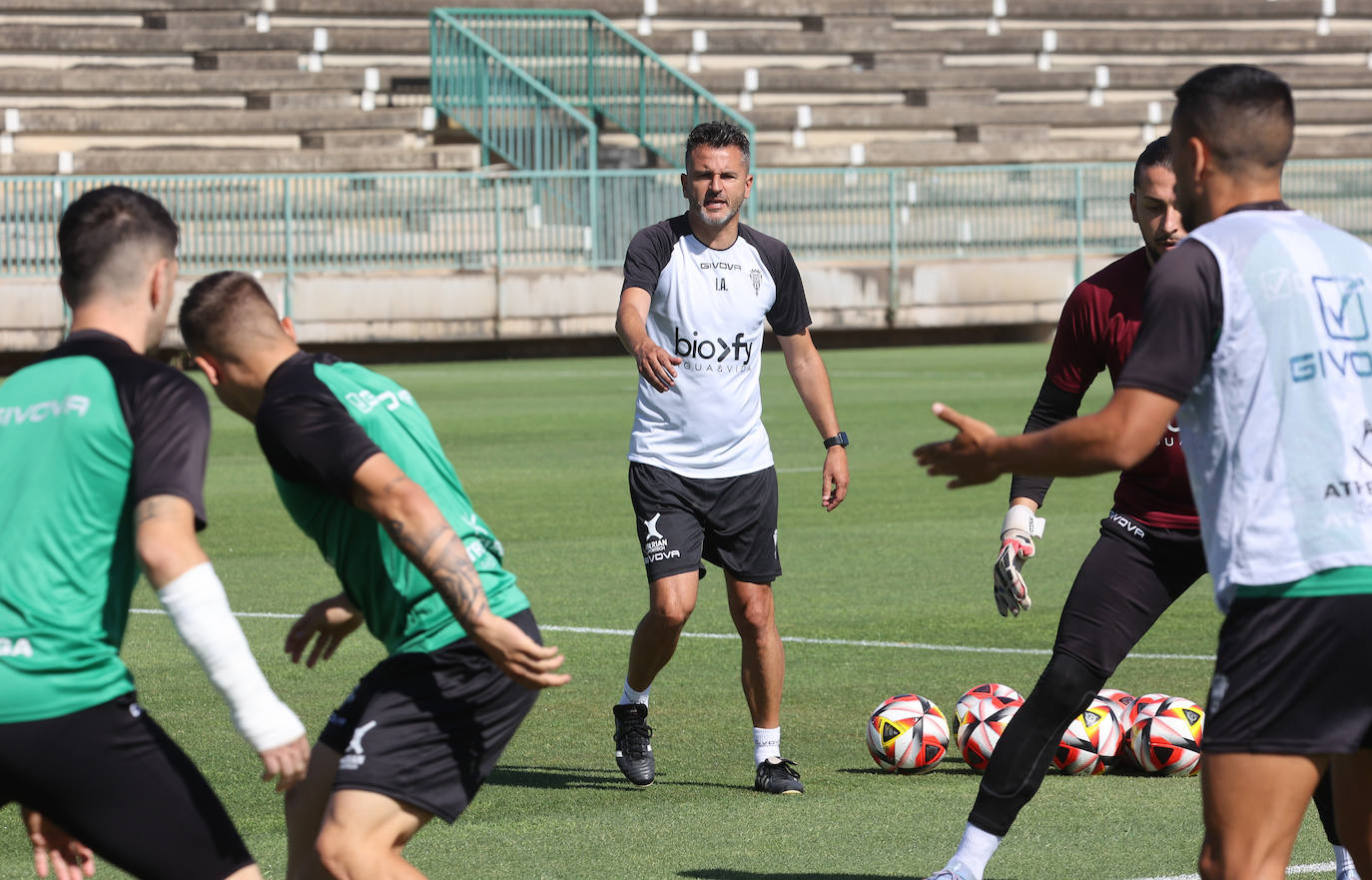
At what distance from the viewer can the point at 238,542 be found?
12.9 m

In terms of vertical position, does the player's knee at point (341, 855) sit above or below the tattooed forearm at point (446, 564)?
below

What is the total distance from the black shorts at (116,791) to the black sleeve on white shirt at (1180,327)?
1.99 metres

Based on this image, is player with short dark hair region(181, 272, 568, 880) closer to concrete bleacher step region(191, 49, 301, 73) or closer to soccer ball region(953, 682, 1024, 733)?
soccer ball region(953, 682, 1024, 733)

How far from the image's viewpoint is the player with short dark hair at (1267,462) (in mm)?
3711

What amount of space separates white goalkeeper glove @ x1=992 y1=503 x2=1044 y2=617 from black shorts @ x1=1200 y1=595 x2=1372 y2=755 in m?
1.92

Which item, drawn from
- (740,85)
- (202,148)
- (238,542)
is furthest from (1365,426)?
(740,85)

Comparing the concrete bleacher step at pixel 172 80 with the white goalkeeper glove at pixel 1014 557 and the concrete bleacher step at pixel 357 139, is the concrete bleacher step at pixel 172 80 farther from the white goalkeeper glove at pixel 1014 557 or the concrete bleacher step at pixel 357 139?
the white goalkeeper glove at pixel 1014 557

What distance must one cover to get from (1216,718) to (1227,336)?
75 cm

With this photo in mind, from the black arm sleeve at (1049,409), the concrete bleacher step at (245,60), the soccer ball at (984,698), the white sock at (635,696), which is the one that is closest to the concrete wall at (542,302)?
the concrete bleacher step at (245,60)

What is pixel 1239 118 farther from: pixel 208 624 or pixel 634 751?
pixel 634 751

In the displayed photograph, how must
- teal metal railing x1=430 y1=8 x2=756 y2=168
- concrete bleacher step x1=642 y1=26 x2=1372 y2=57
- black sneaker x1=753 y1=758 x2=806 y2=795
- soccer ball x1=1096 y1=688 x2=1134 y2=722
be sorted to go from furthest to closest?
1. concrete bleacher step x1=642 y1=26 x2=1372 y2=57
2. teal metal railing x1=430 y1=8 x2=756 y2=168
3. soccer ball x1=1096 y1=688 x2=1134 y2=722
4. black sneaker x1=753 y1=758 x2=806 y2=795

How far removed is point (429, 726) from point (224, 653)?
0.64 meters

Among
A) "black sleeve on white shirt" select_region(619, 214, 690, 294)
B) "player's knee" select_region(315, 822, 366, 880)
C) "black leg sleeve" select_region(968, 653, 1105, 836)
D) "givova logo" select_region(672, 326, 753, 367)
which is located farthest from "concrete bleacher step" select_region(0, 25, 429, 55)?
"player's knee" select_region(315, 822, 366, 880)

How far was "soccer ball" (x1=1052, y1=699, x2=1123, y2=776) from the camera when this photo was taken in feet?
22.8
